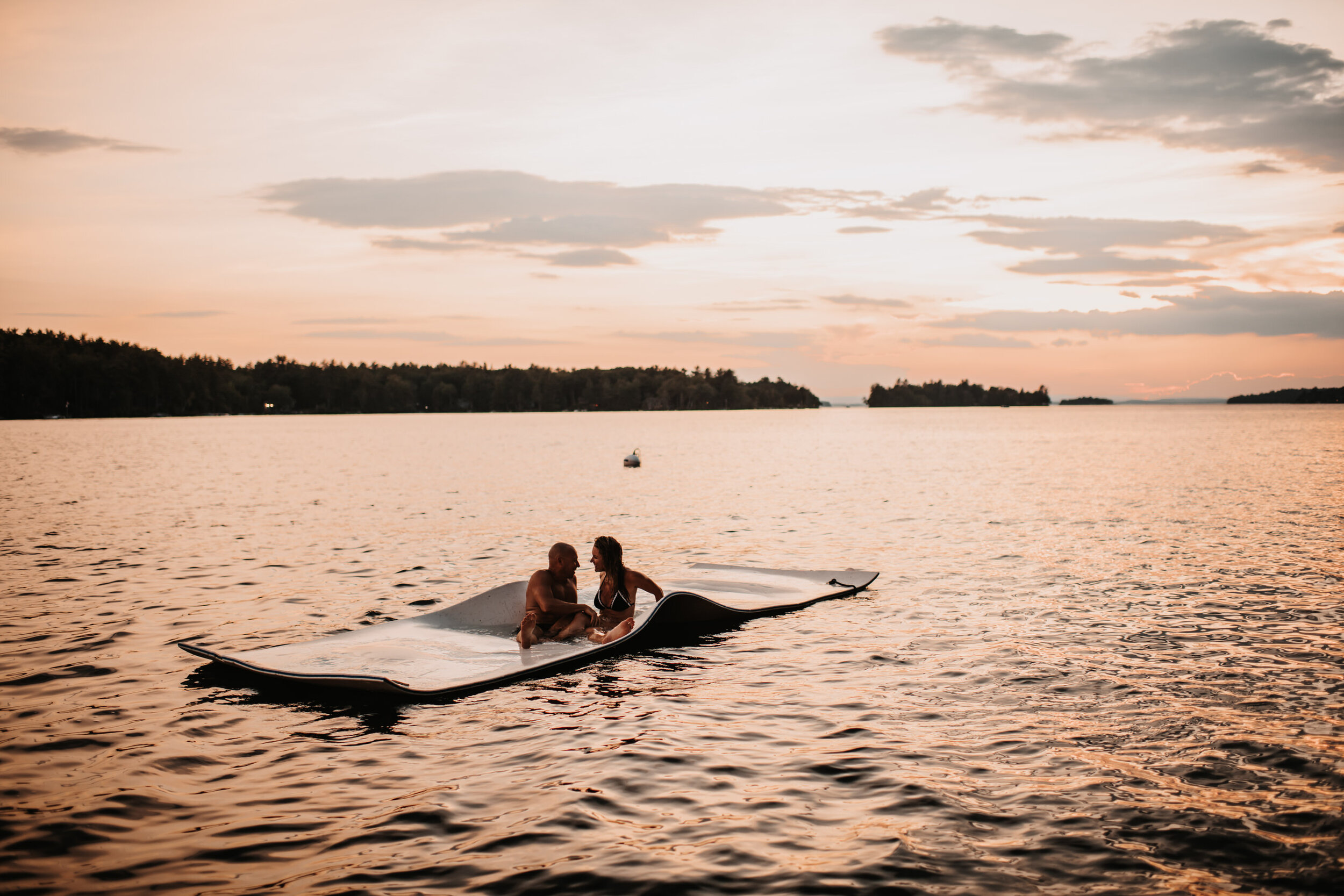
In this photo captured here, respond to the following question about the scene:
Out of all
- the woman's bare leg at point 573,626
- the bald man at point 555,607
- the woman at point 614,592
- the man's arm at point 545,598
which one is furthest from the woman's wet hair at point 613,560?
the man's arm at point 545,598

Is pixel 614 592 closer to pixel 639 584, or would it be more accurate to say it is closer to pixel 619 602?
pixel 619 602

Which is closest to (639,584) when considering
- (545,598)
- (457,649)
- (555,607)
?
(555,607)

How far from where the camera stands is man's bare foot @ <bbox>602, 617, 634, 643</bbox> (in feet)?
47.4

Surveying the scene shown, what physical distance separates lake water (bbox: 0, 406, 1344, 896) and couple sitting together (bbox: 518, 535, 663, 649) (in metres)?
1.02

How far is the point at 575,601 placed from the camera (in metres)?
15.0

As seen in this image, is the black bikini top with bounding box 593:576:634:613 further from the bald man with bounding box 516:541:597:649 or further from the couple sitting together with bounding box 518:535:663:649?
the bald man with bounding box 516:541:597:649

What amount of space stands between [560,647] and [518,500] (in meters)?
29.2

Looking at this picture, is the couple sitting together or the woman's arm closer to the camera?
the couple sitting together

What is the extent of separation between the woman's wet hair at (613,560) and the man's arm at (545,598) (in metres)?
0.82

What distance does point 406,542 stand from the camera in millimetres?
28812

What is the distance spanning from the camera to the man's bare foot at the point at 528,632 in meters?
14.0

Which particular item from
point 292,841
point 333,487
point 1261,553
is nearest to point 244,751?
point 292,841

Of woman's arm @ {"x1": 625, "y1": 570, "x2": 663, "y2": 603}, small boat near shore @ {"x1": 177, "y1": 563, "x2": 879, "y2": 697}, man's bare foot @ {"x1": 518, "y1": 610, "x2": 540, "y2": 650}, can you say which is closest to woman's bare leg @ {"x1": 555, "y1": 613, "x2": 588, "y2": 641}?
small boat near shore @ {"x1": 177, "y1": 563, "x2": 879, "y2": 697}

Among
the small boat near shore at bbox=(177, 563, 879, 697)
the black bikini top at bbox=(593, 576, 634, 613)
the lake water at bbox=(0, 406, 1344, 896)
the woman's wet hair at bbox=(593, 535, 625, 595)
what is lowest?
the lake water at bbox=(0, 406, 1344, 896)
